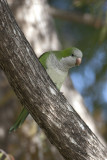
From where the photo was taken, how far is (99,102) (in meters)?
5.52

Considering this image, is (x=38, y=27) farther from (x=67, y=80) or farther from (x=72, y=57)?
(x=72, y=57)

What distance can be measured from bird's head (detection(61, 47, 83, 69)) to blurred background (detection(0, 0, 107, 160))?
909mm

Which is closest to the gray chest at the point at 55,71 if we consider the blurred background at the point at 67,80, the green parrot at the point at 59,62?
the green parrot at the point at 59,62

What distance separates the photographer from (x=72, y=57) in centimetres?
293

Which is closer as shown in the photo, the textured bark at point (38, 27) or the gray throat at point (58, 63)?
the gray throat at point (58, 63)

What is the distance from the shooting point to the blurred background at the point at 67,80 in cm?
384

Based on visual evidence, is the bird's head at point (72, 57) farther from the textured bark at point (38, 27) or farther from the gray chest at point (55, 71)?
the textured bark at point (38, 27)

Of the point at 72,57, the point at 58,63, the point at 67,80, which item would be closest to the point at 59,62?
the point at 58,63

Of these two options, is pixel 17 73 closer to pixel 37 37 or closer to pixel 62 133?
pixel 62 133

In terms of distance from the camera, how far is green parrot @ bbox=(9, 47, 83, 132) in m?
2.84

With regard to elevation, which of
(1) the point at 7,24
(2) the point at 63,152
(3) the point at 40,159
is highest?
(1) the point at 7,24

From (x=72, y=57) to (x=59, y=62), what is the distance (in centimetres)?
11

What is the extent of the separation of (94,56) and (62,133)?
308 cm

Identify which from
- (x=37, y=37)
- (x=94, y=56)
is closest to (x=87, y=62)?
(x=94, y=56)
